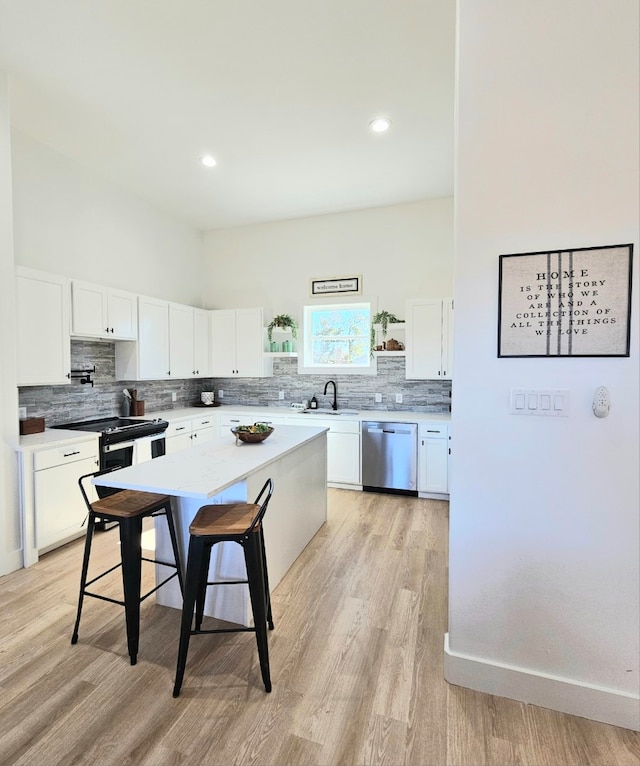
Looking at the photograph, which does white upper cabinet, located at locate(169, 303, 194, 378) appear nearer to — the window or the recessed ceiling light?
the window

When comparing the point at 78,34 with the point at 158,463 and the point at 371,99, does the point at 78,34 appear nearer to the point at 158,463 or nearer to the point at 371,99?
the point at 371,99

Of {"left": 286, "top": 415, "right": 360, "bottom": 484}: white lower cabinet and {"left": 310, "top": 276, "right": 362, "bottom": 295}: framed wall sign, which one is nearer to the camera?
{"left": 286, "top": 415, "right": 360, "bottom": 484}: white lower cabinet

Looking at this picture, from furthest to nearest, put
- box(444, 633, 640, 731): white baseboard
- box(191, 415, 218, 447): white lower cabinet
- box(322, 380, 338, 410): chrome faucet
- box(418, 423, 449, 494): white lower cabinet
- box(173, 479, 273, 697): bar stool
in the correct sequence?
1. box(322, 380, 338, 410): chrome faucet
2. box(191, 415, 218, 447): white lower cabinet
3. box(418, 423, 449, 494): white lower cabinet
4. box(173, 479, 273, 697): bar stool
5. box(444, 633, 640, 731): white baseboard

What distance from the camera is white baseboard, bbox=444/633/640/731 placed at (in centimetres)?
155

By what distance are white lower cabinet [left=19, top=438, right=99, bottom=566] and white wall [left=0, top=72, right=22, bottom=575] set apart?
0.06m

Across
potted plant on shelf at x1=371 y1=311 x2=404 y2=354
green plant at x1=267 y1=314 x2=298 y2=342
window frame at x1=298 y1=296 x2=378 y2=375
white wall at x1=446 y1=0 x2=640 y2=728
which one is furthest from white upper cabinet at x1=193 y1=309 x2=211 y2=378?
white wall at x1=446 y1=0 x2=640 y2=728

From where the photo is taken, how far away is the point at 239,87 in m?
2.70

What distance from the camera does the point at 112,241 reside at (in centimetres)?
423

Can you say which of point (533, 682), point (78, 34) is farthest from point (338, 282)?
point (533, 682)

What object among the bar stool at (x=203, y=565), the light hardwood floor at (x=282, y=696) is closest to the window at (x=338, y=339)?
the light hardwood floor at (x=282, y=696)

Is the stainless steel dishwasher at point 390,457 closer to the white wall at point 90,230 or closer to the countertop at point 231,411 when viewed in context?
the countertop at point 231,411

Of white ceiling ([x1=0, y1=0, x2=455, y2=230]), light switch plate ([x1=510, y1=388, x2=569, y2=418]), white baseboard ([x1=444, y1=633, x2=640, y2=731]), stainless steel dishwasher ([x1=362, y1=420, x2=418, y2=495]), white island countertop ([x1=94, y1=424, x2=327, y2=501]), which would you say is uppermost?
white ceiling ([x1=0, y1=0, x2=455, y2=230])

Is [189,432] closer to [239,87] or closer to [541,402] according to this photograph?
[239,87]

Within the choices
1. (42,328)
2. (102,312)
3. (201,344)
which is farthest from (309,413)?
A: (42,328)
